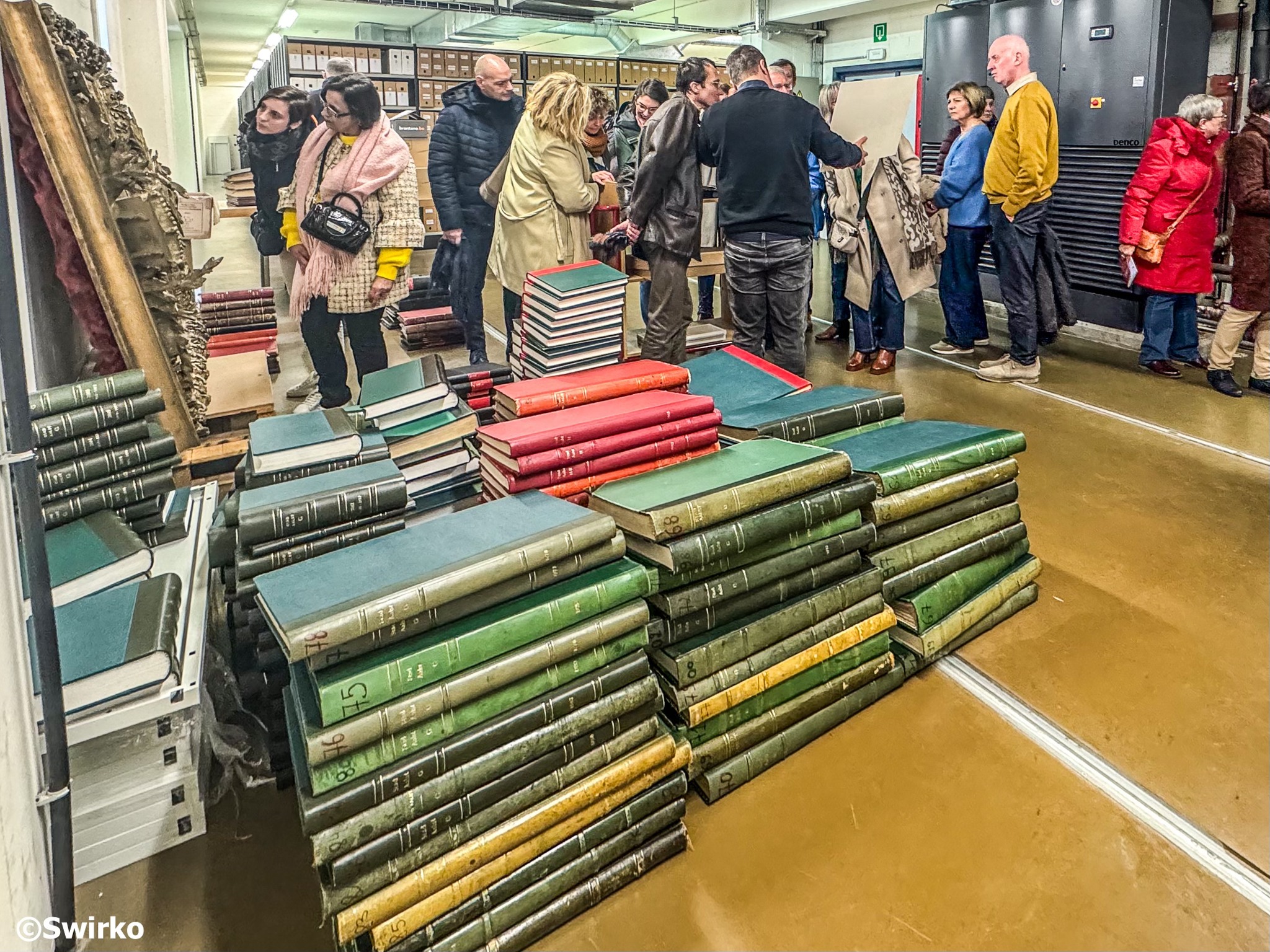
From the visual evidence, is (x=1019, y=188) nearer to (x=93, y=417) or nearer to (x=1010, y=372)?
(x=1010, y=372)

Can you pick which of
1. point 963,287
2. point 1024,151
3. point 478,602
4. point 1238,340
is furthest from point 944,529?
point 963,287

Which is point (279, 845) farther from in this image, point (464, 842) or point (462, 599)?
point (462, 599)

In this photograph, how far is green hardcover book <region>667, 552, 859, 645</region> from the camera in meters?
1.71

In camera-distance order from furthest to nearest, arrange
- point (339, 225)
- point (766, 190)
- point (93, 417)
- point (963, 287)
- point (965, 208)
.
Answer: point (963, 287) < point (965, 208) < point (766, 190) < point (339, 225) < point (93, 417)

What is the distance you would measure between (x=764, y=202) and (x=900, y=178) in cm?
144

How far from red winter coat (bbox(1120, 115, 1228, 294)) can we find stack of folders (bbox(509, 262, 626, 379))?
289cm

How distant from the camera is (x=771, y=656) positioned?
5.93 feet

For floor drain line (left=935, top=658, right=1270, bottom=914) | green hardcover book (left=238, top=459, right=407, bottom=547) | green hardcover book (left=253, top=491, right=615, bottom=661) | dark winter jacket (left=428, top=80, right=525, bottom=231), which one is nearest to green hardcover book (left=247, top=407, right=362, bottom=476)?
green hardcover book (left=238, top=459, right=407, bottom=547)

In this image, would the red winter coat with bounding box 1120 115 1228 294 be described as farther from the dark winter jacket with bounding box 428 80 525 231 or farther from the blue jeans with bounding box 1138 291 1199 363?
the dark winter jacket with bounding box 428 80 525 231

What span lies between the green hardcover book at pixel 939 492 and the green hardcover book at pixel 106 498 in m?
1.71

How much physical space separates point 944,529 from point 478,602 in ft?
4.38

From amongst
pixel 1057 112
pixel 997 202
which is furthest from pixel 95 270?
pixel 1057 112

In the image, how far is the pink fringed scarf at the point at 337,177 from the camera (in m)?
3.51

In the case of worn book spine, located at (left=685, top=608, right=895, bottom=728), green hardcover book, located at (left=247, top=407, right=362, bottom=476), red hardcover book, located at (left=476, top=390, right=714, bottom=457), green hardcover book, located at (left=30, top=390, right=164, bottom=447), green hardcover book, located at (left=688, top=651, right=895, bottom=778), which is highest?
green hardcover book, located at (left=30, top=390, right=164, bottom=447)
